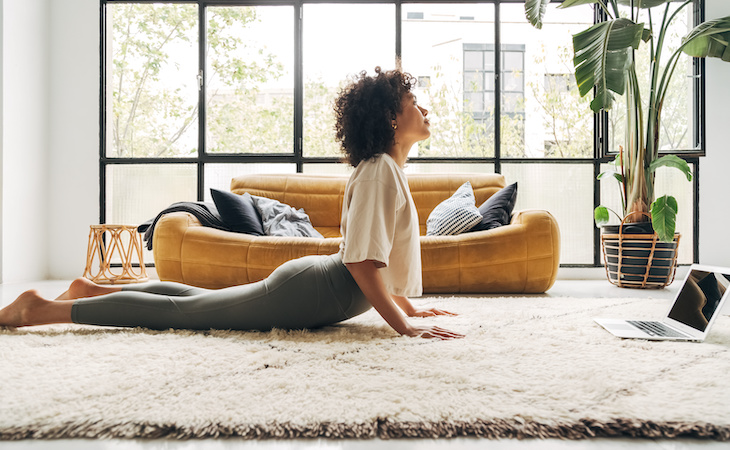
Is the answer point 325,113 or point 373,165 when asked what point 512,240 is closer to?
point 373,165

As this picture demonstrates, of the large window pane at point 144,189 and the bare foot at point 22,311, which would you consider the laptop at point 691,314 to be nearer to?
the bare foot at point 22,311

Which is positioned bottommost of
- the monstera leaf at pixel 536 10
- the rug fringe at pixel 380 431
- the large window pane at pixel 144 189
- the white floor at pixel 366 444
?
the white floor at pixel 366 444

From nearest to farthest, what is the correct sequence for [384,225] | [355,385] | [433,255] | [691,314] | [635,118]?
[355,385] < [384,225] < [691,314] < [433,255] < [635,118]

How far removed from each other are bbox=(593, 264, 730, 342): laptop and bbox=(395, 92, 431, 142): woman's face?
979 millimetres

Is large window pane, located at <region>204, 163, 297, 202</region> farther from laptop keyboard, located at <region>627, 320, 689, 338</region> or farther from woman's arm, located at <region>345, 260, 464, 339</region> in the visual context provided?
laptop keyboard, located at <region>627, 320, 689, 338</region>

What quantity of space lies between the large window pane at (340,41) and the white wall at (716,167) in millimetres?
2785

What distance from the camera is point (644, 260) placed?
342cm

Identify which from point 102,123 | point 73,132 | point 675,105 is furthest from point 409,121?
point 73,132

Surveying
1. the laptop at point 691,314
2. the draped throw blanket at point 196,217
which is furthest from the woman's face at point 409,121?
the draped throw blanket at point 196,217

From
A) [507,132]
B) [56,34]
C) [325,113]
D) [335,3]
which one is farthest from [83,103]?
[507,132]

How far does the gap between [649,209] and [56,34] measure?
17.0 ft

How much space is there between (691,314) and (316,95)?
3.52m

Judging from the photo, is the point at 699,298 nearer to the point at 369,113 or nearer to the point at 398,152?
the point at 398,152

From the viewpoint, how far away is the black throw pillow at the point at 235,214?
3234 mm
